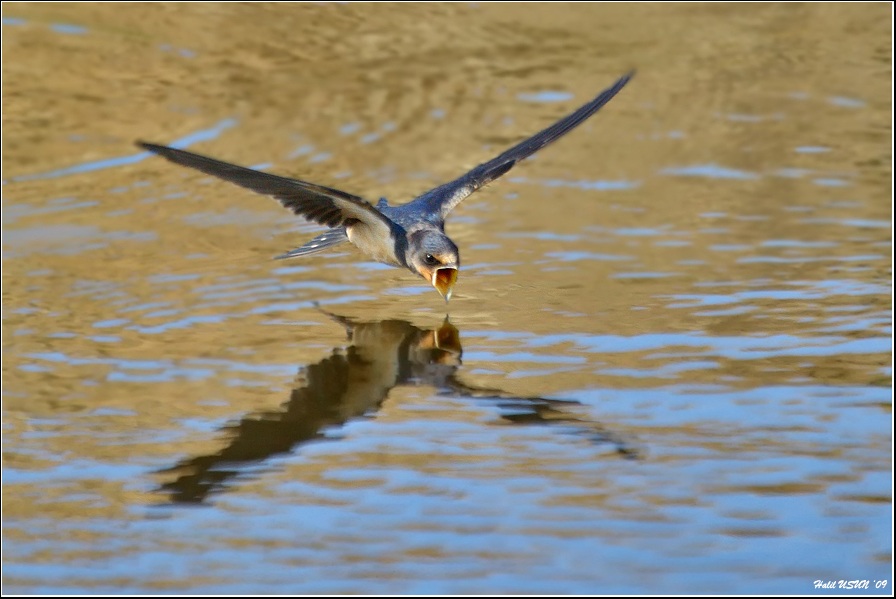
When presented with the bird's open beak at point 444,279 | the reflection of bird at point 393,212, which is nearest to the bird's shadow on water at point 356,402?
the bird's open beak at point 444,279

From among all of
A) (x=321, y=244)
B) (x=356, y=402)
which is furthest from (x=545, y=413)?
(x=321, y=244)

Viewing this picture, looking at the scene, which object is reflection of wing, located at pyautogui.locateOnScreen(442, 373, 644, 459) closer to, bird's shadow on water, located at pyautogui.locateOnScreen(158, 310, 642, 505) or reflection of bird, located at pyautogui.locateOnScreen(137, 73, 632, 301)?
bird's shadow on water, located at pyautogui.locateOnScreen(158, 310, 642, 505)

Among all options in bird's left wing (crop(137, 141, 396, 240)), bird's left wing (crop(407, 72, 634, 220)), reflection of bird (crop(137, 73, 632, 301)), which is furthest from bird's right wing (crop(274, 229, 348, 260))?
bird's left wing (crop(407, 72, 634, 220))

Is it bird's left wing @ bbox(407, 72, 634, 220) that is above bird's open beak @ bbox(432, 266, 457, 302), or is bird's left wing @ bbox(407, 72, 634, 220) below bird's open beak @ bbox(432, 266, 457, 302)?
above

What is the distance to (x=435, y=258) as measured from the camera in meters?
6.05

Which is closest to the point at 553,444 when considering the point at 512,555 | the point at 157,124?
the point at 512,555

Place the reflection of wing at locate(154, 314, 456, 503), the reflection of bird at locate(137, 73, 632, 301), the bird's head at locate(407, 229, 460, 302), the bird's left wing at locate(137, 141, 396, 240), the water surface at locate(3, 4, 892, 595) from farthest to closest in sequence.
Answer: the bird's head at locate(407, 229, 460, 302), the reflection of bird at locate(137, 73, 632, 301), the bird's left wing at locate(137, 141, 396, 240), the reflection of wing at locate(154, 314, 456, 503), the water surface at locate(3, 4, 892, 595)

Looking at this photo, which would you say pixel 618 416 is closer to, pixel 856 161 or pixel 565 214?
pixel 565 214

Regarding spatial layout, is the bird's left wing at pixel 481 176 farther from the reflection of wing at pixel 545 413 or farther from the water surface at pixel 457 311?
the reflection of wing at pixel 545 413

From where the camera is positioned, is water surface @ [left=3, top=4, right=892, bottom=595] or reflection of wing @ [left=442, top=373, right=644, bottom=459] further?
reflection of wing @ [left=442, top=373, right=644, bottom=459]

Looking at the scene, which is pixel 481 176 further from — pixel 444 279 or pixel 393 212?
pixel 444 279

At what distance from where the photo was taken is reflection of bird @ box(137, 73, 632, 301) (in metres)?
5.73

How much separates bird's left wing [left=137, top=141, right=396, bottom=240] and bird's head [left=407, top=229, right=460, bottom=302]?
0.56 feet

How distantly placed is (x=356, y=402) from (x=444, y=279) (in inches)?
37.5
